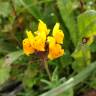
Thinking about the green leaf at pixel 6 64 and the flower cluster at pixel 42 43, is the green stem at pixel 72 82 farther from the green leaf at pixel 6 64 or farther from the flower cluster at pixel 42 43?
the green leaf at pixel 6 64

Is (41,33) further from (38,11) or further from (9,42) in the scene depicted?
(9,42)

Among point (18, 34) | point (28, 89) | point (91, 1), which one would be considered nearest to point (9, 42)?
point (18, 34)

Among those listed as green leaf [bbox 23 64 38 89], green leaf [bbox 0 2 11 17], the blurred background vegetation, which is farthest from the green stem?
green leaf [bbox 0 2 11 17]

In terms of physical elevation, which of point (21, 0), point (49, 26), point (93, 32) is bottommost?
point (93, 32)

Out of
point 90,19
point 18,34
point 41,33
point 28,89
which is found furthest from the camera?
point 18,34

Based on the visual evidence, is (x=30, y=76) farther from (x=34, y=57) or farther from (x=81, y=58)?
(x=81, y=58)

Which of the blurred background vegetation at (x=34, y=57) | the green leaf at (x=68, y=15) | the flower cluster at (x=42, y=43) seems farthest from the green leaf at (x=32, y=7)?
the flower cluster at (x=42, y=43)

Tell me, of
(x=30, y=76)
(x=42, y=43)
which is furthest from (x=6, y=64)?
(x=42, y=43)
